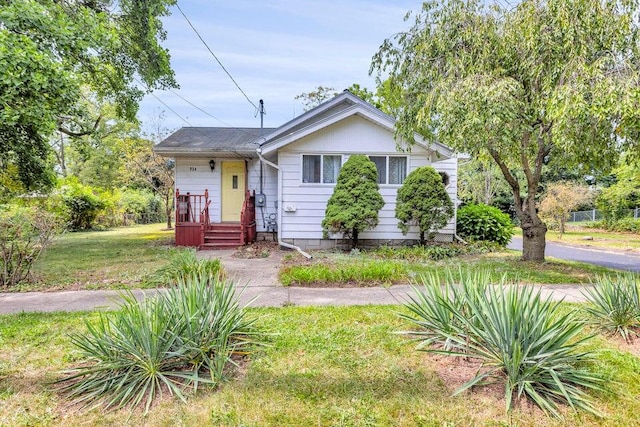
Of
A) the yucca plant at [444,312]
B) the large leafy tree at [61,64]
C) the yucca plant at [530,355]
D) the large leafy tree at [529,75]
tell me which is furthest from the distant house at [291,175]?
the yucca plant at [530,355]

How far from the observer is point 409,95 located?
8.48 m

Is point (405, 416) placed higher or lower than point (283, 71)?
lower

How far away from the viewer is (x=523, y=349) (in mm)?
2855

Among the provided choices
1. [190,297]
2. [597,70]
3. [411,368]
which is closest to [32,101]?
[190,297]

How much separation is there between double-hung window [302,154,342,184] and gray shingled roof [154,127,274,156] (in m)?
1.69

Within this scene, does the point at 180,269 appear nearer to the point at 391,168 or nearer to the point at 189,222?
the point at 189,222

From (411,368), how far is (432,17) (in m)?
7.44

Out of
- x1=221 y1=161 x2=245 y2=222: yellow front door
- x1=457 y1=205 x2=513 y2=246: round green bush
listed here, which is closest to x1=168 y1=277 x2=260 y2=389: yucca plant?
x1=221 y1=161 x2=245 y2=222: yellow front door

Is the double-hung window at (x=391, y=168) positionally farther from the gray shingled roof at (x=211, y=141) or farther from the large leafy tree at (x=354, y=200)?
the gray shingled roof at (x=211, y=141)

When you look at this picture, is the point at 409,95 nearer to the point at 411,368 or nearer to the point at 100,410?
the point at 411,368

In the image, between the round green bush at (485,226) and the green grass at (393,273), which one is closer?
the green grass at (393,273)

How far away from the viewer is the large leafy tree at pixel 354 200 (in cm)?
998

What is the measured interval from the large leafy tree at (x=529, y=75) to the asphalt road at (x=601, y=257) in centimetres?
353

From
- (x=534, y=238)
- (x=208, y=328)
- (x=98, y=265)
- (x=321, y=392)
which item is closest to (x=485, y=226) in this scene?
(x=534, y=238)
